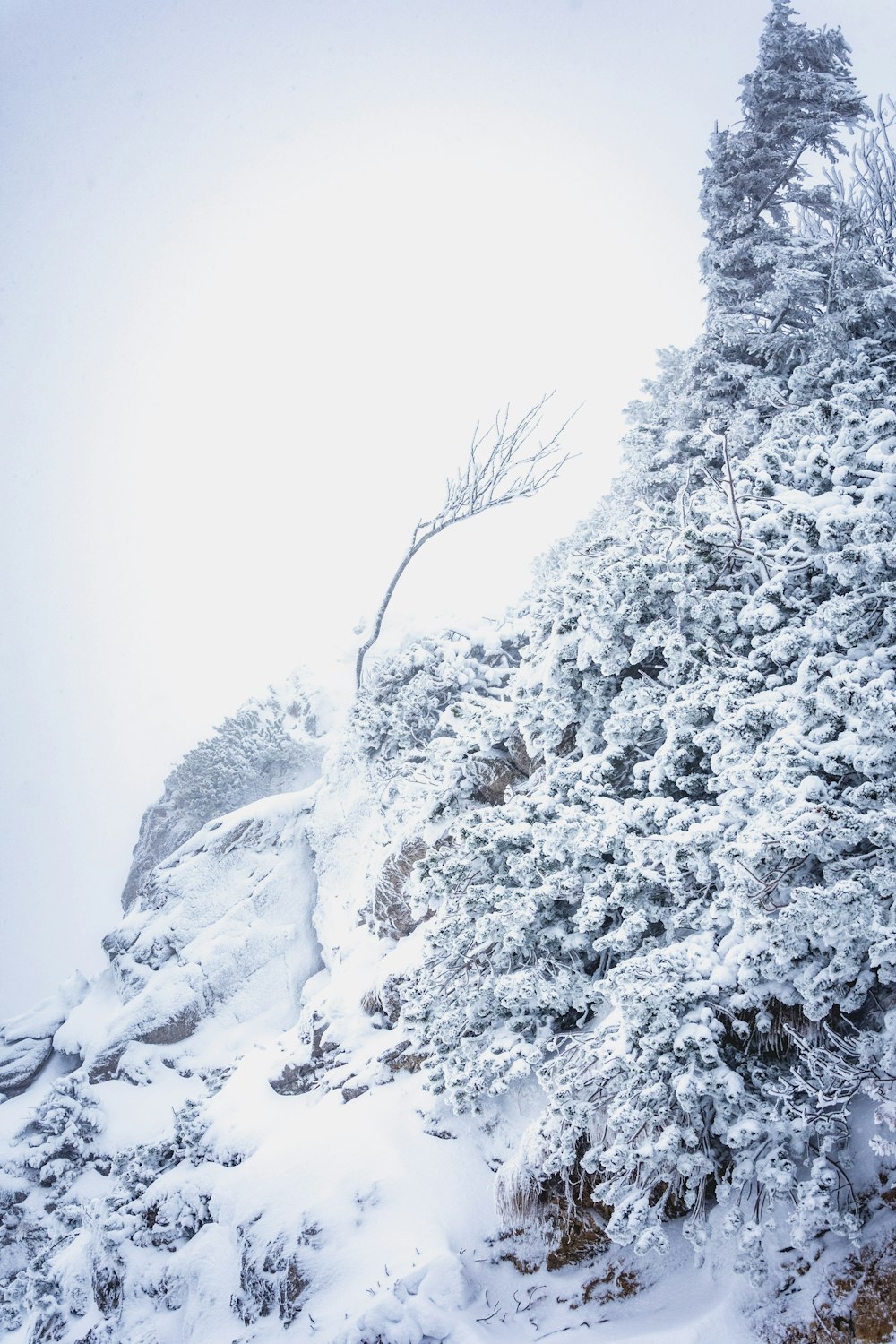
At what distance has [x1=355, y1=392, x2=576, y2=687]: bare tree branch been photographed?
12.6 m

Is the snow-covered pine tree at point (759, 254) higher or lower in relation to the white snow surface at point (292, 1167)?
higher

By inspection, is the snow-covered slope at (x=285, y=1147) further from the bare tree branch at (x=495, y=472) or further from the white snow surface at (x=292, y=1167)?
the bare tree branch at (x=495, y=472)

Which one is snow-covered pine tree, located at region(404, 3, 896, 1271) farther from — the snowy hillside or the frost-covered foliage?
the frost-covered foliage

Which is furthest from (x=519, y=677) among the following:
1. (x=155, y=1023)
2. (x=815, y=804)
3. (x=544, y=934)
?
(x=155, y=1023)

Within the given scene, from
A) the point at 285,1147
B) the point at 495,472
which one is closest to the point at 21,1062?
the point at 285,1147

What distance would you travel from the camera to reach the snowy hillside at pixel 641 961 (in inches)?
171

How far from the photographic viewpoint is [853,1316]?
380 centimetres

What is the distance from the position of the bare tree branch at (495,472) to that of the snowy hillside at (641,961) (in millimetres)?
1627

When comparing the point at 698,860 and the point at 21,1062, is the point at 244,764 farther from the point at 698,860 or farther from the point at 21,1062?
the point at 698,860

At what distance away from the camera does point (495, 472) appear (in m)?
12.9

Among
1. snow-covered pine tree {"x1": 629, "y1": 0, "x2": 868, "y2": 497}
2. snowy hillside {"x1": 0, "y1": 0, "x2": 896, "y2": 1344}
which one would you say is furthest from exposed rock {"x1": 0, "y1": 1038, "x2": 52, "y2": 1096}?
snow-covered pine tree {"x1": 629, "y1": 0, "x2": 868, "y2": 497}

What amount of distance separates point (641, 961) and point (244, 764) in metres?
20.0

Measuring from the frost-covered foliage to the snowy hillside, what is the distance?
11164 millimetres

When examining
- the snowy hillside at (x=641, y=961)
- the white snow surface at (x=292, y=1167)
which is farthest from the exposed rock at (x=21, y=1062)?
the snowy hillside at (x=641, y=961)
